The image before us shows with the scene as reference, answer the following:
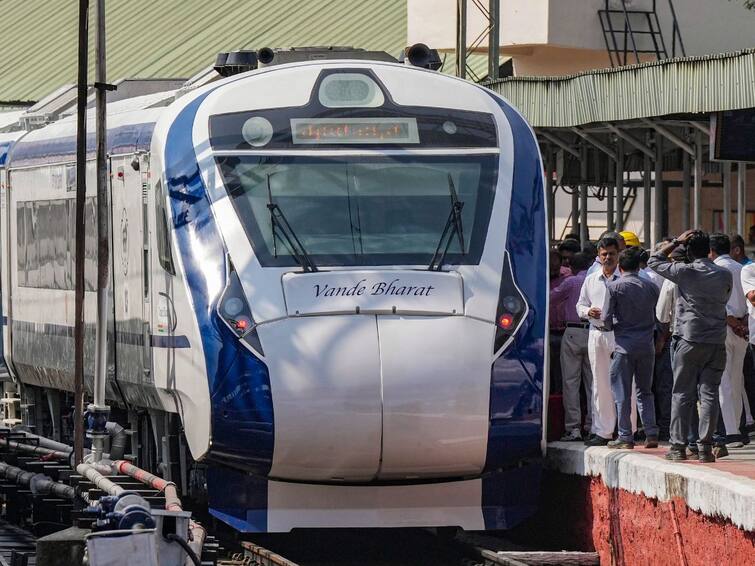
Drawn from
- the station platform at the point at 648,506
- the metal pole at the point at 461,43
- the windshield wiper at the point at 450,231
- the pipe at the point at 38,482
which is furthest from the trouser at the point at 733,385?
the metal pole at the point at 461,43

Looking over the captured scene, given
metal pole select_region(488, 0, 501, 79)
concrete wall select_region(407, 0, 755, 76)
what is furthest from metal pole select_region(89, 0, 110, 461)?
concrete wall select_region(407, 0, 755, 76)

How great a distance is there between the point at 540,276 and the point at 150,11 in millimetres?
32062

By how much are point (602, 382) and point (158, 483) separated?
3.69 meters

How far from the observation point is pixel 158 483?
35.6 ft

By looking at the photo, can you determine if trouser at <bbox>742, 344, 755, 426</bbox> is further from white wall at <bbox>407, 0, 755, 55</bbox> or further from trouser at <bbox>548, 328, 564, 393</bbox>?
white wall at <bbox>407, 0, 755, 55</bbox>

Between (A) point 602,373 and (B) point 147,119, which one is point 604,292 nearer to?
(A) point 602,373

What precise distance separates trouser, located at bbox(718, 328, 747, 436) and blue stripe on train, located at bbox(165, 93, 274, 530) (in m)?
3.77

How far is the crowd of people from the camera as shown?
38.8 feet

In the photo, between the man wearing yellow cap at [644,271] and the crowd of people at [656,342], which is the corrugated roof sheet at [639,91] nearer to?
the man wearing yellow cap at [644,271]

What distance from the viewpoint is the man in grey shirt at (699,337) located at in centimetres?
1176

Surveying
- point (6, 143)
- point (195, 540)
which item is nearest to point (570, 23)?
point (6, 143)

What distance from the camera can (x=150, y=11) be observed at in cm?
4284

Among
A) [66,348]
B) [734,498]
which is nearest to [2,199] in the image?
[66,348]

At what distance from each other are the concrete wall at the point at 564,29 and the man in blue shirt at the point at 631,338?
1839cm
